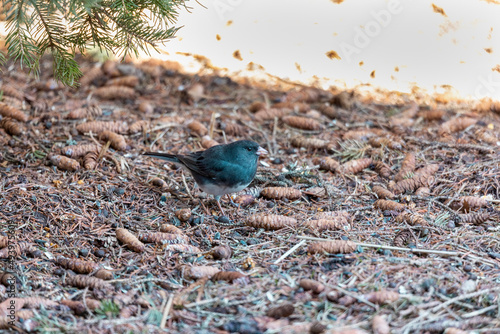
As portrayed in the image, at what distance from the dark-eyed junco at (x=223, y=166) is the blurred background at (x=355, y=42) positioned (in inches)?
85.1

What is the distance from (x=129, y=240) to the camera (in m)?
3.04

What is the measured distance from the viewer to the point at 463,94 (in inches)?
217

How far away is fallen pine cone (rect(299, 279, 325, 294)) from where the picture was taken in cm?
254

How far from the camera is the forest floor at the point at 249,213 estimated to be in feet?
7.95

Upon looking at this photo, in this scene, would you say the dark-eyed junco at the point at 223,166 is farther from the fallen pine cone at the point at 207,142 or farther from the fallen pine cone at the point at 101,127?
the fallen pine cone at the point at 101,127

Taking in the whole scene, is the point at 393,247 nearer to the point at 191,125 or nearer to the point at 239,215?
the point at 239,215

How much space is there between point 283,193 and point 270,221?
1.57ft

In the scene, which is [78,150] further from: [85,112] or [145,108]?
[145,108]

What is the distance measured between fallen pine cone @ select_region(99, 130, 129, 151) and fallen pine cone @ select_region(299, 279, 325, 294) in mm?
2173

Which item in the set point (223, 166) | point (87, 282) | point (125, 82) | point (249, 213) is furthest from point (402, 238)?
point (125, 82)

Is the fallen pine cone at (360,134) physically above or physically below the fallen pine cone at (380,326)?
above

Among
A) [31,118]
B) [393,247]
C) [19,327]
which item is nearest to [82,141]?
[31,118]

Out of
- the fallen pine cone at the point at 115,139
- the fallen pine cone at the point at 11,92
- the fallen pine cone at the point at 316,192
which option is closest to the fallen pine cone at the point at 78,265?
the fallen pine cone at the point at 115,139

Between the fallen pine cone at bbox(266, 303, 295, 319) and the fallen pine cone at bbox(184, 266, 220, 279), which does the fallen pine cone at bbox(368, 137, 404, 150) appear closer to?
the fallen pine cone at bbox(184, 266, 220, 279)
